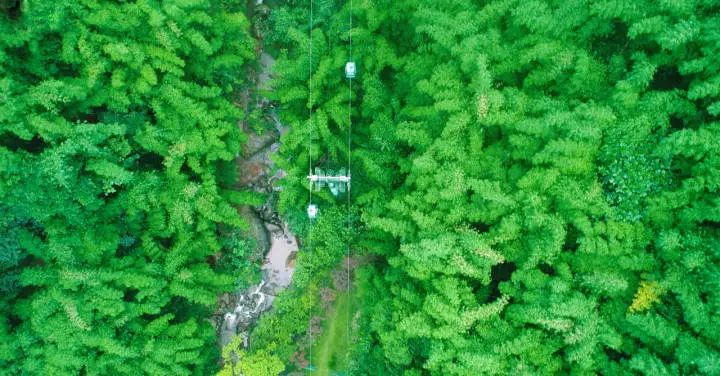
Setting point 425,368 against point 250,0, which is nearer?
point 425,368

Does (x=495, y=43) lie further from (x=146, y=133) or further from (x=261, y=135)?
(x=146, y=133)

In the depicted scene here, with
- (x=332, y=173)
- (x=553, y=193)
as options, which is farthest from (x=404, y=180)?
(x=553, y=193)

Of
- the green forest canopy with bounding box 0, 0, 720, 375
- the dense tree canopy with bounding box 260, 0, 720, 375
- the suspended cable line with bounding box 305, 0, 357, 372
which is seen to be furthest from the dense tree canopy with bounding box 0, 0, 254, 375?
the dense tree canopy with bounding box 260, 0, 720, 375

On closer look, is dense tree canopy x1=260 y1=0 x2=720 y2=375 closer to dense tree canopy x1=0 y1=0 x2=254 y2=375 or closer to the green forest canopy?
the green forest canopy

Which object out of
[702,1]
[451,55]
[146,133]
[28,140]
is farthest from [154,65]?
[702,1]

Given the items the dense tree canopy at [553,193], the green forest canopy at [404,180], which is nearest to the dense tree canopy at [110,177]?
the green forest canopy at [404,180]

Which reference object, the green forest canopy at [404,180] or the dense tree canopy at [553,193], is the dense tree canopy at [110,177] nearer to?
the green forest canopy at [404,180]
